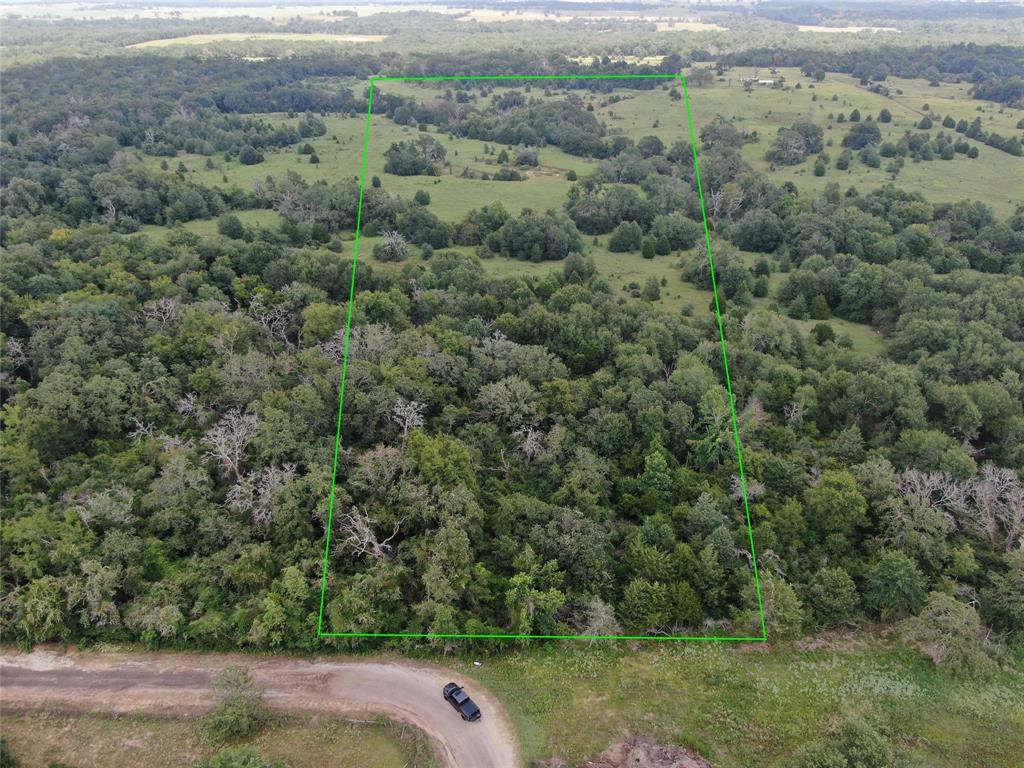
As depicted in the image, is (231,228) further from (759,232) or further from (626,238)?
(759,232)

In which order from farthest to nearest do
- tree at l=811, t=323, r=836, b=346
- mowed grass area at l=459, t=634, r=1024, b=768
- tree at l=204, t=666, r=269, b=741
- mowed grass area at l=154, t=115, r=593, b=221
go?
mowed grass area at l=154, t=115, r=593, b=221
tree at l=811, t=323, r=836, b=346
mowed grass area at l=459, t=634, r=1024, b=768
tree at l=204, t=666, r=269, b=741

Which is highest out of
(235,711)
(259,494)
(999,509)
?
(259,494)

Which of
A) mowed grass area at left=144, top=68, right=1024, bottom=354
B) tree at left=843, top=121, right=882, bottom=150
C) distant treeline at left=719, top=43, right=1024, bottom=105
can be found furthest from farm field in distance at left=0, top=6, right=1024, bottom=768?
distant treeline at left=719, top=43, right=1024, bottom=105

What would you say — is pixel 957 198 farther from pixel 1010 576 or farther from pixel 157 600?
pixel 157 600

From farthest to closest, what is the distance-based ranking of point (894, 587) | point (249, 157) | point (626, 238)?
1. point (249, 157)
2. point (626, 238)
3. point (894, 587)

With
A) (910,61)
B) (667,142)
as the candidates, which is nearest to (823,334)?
(667,142)

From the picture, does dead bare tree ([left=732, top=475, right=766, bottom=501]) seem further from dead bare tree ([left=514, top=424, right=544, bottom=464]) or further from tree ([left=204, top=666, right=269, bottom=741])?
tree ([left=204, top=666, right=269, bottom=741])

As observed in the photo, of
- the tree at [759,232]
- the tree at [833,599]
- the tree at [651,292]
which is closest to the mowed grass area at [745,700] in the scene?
the tree at [833,599]
